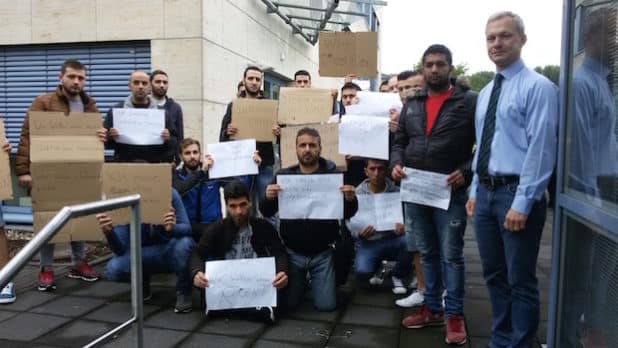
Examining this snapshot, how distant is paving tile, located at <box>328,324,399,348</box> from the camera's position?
3.53 m

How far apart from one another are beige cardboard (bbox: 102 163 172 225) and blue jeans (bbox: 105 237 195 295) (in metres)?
0.29

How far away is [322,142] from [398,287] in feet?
4.59

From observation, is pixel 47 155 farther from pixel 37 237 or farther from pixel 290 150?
pixel 37 237

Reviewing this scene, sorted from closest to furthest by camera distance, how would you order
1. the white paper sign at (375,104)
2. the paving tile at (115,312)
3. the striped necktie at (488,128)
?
the striped necktie at (488,128), the paving tile at (115,312), the white paper sign at (375,104)

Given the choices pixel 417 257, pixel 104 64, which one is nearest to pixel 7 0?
pixel 104 64

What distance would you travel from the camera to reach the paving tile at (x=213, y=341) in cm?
352

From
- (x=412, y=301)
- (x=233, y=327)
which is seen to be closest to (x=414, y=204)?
(x=412, y=301)

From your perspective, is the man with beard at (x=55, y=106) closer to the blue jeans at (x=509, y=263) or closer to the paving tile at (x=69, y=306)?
the paving tile at (x=69, y=306)

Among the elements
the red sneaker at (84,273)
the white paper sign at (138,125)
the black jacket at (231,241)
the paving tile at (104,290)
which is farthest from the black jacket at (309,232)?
the red sneaker at (84,273)

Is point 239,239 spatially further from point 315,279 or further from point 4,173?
point 4,173

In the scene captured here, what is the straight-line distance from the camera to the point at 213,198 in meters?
4.77

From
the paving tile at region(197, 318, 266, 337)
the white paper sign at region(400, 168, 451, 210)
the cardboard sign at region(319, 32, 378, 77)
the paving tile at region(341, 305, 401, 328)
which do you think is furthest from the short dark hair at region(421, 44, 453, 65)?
the paving tile at region(197, 318, 266, 337)

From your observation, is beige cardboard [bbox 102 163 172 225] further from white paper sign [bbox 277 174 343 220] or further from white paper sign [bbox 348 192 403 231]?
white paper sign [bbox 348 192 403 231]

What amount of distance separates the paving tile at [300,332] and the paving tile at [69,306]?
1.50 metres
